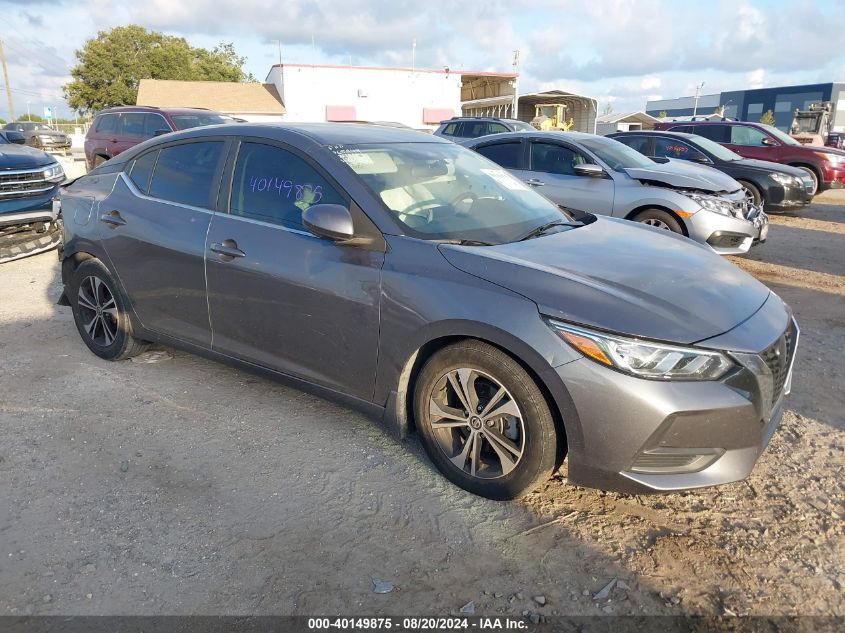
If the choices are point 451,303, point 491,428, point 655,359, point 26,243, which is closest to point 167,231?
point 451,303

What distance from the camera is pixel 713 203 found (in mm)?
7375

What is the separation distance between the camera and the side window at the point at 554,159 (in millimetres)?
8078

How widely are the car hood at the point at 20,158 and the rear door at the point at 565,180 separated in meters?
6.25

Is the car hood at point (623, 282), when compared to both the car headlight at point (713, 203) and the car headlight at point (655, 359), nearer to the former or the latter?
the car headlight at point (655, 359)

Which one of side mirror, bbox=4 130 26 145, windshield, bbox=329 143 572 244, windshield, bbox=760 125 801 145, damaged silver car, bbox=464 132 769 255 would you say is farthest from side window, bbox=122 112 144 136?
windshield, bbox=760 125 801 145

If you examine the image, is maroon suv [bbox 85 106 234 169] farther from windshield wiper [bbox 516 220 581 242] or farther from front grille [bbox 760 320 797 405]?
front grille [bbox 760 320 797 405]

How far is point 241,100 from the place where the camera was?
4128 cm

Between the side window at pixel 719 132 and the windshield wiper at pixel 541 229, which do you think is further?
the side window at pixel 719 132

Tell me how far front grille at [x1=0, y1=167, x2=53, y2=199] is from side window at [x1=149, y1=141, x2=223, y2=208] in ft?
15.0

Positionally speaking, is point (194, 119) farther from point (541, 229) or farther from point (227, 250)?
point (541, 229)

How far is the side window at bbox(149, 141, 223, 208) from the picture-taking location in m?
3.88

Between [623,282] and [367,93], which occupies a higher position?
[367,93]

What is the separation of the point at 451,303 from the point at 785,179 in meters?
10.4

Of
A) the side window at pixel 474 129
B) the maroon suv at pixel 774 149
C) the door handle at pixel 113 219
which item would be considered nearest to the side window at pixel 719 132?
the maroon suv at pixel 774 149
